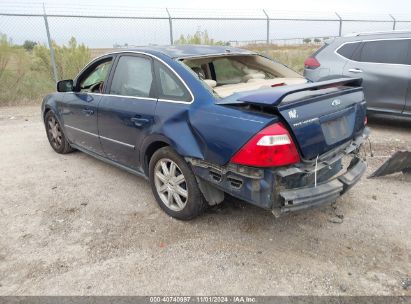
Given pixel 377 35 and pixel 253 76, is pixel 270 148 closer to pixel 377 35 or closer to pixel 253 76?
pixel 253 76

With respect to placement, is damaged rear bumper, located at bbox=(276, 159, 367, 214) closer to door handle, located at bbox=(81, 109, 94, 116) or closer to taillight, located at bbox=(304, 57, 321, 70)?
door handle, located at bbox=(81, 109, 94, 116)

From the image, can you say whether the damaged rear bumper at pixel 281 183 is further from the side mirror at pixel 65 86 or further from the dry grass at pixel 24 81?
the dry grass at pixel 24 81

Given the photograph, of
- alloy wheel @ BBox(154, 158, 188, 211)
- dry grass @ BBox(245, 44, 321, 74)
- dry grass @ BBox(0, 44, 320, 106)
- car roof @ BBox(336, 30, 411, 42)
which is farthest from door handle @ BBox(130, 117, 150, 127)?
dry grass @ BBox(245, 44, 321, 74)

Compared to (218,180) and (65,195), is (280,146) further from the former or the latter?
(65,195)

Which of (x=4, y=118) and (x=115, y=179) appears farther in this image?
→ (x=4, y=118)

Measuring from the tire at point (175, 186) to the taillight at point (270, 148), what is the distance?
0.74 metres

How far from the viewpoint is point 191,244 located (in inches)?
127

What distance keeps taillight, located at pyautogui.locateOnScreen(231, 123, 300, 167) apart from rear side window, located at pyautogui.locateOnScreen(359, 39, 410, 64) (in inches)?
179

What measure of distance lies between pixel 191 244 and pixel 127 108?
5.20ft

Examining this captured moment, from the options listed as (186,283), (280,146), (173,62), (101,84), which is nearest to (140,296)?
(186,283)

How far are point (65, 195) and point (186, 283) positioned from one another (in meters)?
2.24

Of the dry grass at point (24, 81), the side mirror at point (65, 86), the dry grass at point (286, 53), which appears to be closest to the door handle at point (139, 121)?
the side mirror at point (65, 86)

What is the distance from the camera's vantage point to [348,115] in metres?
3.28

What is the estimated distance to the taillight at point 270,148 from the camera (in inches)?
105
